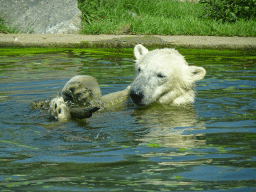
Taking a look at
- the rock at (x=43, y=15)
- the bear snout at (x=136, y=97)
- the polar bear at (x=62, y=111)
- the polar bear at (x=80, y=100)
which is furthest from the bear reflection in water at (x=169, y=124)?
the rock at (x=43, y=15)

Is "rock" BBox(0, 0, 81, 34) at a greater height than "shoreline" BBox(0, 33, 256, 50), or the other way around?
"rock" BBox(0, 0, 81, 34)

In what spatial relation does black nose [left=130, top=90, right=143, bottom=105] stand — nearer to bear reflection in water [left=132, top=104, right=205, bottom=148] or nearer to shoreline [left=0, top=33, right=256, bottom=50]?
bear reflection in water [left=132, top=104, right=205, bottom=148]

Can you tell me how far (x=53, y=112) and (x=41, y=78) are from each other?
254 centimetres

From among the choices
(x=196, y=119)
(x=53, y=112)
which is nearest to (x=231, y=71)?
(x=196, y=119)

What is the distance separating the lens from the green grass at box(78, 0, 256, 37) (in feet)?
29.6

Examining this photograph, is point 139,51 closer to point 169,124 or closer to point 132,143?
point 169,124

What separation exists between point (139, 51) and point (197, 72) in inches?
34.4

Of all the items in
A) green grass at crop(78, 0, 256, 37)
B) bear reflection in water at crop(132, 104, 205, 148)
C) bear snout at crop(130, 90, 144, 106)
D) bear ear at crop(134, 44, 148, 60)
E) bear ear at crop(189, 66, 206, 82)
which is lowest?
bear reflection in water at crop(132, 104, 205, 148)

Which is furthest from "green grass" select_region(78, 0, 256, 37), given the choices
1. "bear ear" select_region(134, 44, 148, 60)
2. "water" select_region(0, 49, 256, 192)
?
"bear ear" select_region(134, 44, 148, 60)

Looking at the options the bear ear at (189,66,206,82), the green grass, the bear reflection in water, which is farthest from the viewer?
the green grass

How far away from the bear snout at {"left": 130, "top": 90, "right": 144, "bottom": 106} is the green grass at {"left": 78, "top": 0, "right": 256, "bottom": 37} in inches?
201

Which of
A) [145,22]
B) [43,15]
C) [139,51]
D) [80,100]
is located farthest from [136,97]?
[43,15]

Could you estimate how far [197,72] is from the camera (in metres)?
4.62

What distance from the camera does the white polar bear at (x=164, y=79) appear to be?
4234mm
